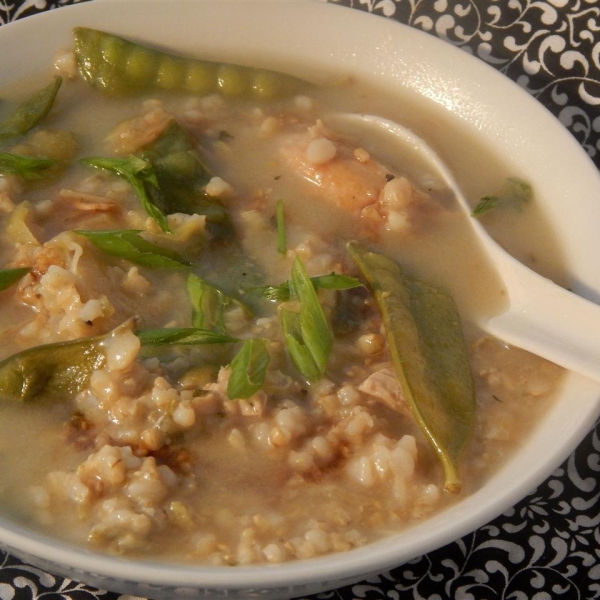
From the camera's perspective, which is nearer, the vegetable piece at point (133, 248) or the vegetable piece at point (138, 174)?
the vegetable piece at point (133, 248)

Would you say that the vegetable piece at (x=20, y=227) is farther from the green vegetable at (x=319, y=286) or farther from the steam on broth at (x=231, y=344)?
the green vegetable at (x=319, y=286)

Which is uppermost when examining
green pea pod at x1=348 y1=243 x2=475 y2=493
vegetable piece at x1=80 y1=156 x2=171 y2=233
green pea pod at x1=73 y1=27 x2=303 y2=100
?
green pea pod at x1=73 y1=27 x2=303 y2=100

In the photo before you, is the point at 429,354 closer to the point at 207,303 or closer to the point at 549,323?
the point at 549,323

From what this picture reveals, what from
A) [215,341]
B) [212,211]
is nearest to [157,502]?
[215,341]

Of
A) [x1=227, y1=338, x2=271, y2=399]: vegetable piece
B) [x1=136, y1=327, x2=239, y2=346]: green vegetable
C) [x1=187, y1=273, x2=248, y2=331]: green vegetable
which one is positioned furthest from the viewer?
[x1=187, y1=273, x2=248, y2=331]: green vegetable

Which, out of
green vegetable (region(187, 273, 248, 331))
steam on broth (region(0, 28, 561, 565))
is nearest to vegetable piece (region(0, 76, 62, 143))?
steam on broth (region(0, 28, 561, 565))

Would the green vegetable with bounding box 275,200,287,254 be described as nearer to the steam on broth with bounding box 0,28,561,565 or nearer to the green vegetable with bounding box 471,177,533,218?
the steam on broth with bounding box 0,28,561,565

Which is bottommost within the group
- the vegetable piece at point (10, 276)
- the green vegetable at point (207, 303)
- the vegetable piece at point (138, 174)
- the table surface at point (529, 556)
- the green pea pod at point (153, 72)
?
the table surface at point (529, 556)

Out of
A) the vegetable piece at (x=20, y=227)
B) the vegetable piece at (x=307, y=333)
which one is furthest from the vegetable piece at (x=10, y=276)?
the vegetable piece at (x=307, y=333)
